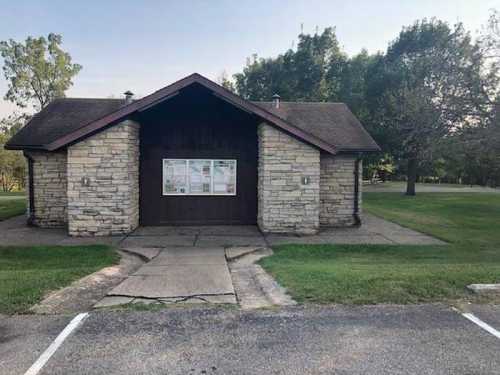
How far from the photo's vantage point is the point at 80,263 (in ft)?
23.1

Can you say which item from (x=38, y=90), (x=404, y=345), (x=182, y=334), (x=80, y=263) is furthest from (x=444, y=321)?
(x=38, y=90)

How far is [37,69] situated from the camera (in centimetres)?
2972

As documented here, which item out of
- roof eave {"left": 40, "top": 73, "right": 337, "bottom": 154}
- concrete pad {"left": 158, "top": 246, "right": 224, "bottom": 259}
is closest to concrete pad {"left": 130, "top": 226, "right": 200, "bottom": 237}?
concrete pad {"left": 158, "top": 246, "right": 224, "bottom": 259}

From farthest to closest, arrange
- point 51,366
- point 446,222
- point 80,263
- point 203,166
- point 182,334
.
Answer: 1. point 446,222
2. point 203,166
3. point 80,263
4. point 182,334
5. point 51,366

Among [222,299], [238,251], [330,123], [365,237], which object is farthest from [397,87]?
[222,299]

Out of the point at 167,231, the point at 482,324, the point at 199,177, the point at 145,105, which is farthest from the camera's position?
the point at 199,177

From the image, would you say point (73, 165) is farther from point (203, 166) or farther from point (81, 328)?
point (81, 328)

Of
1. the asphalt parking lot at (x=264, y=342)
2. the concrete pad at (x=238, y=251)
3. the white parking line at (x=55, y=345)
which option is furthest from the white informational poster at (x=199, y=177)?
the white parking line at (x=55, y=345)

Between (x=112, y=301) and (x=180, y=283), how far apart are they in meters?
1.13

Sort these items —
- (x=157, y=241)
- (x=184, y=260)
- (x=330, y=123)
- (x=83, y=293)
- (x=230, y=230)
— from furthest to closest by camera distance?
(x=330, y=123)
(x=230, y=230)
(x=157, y=241)
(x=184, y=260)
(x=83, y=293)

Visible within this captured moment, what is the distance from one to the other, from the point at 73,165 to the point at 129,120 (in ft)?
6.38

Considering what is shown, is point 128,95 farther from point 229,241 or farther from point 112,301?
point 112,301

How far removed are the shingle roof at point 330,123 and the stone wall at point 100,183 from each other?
217 inches

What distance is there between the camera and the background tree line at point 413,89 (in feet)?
41.3
